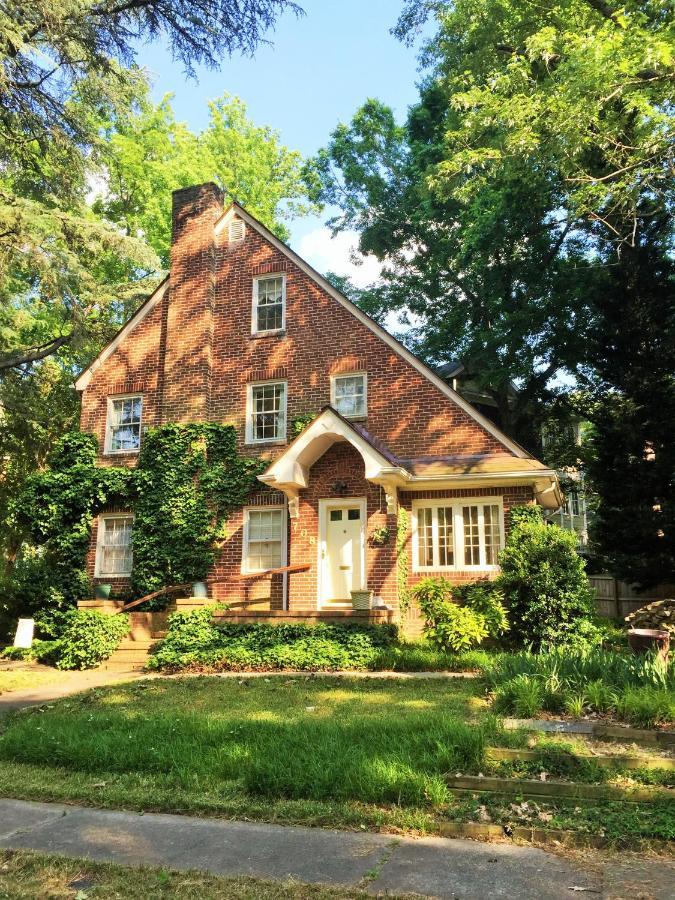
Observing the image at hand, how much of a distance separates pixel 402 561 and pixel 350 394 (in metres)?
4.39

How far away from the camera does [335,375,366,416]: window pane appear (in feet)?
56.7

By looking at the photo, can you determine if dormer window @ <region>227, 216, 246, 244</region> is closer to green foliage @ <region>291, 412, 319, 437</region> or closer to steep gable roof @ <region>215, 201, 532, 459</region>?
steep gable roof @ <region>215, 201, 532, 459</region>

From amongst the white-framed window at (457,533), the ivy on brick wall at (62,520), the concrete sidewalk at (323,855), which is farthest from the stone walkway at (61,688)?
the white-framed window at (457,533)

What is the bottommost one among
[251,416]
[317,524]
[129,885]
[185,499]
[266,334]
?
[129,885]

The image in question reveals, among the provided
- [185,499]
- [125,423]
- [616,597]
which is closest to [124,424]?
[125,423]

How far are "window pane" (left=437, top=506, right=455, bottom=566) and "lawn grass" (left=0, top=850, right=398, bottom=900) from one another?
39.1 feet

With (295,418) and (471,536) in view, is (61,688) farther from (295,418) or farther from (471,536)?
(471,536)

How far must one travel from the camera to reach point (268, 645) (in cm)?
1323

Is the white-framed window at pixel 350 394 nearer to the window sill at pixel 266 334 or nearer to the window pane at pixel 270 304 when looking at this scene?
the window sill at pixel 266 334

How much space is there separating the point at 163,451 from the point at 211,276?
4960 mm

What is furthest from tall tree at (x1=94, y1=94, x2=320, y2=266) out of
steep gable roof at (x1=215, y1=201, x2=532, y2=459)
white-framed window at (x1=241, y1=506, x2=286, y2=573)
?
white-framed window at (x1=241, y1=506, x2=286, y2=573)

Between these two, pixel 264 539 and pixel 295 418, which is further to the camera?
pixel 295 418

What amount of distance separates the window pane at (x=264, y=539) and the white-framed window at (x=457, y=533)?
3.37m

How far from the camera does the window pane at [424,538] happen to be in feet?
51.9
